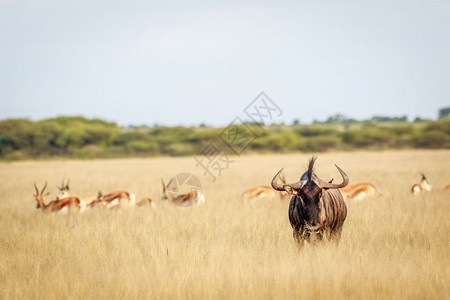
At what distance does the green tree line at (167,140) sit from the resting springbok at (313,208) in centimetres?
4747

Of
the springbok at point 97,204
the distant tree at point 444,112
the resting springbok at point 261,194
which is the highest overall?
the distant tree at point 444,112

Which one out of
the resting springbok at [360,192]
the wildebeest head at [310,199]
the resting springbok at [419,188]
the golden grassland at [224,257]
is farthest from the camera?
the resting springbok at [419,188]

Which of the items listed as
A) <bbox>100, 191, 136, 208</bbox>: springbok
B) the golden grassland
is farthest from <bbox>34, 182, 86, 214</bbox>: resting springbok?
<bbox>100, 191, 136, 208</bbox>: springbok

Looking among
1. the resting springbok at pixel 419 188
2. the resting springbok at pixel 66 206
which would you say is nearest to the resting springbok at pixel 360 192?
the resting springbok at pixel 419 188

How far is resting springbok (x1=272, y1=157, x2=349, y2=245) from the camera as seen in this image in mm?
5914

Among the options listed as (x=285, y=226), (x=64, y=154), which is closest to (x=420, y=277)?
(x=285, y=226)

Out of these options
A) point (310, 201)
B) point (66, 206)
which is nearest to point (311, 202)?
point (310, 201)

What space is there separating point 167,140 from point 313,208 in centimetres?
5794

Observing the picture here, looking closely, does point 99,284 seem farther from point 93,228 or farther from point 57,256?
point 93,228

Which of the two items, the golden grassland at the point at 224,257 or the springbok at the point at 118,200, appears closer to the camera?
the golden grassland at the point at 224,257

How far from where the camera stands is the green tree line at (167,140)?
183 ft

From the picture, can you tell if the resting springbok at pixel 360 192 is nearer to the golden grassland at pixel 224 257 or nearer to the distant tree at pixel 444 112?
the golden grassland at pixel 224 257

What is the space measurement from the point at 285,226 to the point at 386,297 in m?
4.15

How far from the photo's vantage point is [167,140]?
62938 mm
